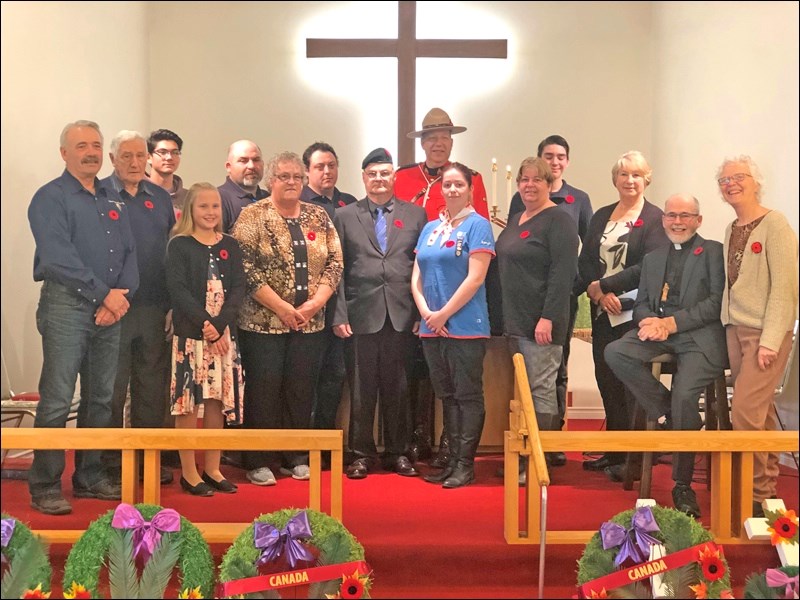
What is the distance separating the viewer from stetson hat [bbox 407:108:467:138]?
5.04 metres

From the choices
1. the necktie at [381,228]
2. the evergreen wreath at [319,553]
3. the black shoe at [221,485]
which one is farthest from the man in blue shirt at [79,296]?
the necktie at [381,228]

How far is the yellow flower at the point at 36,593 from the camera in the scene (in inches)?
131

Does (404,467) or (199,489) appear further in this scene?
(404,467)

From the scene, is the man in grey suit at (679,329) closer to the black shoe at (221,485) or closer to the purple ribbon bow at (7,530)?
the black shoe at (221,485)

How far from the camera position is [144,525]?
354 centimetres

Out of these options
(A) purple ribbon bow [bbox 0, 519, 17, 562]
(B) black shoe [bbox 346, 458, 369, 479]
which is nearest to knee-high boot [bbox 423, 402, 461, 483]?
(B) black shoe [bbox 346, 458, 369, 479]

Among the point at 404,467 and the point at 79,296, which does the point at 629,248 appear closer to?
the point at 404,467

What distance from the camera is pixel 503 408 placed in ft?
17.0

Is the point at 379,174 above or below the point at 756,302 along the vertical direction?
above

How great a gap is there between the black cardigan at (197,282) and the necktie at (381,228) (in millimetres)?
733

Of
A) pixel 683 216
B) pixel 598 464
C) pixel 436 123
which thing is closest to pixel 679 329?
pixel 683 216

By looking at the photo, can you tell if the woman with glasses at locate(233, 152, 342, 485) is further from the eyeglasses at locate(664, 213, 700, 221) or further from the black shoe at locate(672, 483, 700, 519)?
the black shoe at locate(672, 483, 700, 519)

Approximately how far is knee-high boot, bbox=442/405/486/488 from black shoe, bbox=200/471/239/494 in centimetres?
98

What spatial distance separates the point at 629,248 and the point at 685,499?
4.08 feet
